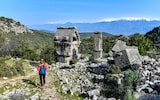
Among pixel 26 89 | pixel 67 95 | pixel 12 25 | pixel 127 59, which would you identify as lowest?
pixel 67 95

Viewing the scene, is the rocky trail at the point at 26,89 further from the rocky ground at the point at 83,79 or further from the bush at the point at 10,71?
the rocky ground at the point at 83,79

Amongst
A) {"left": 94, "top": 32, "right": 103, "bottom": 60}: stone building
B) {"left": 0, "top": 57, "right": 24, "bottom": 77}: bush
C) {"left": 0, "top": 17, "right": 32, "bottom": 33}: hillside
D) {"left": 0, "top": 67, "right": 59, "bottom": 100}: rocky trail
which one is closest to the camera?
{"left": 0, "top": 67, "right": 59, "bottom": 100}: rocky trail

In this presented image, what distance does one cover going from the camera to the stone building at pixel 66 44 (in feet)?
105

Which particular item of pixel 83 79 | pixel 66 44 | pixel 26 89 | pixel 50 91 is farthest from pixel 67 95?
pixel 66 44

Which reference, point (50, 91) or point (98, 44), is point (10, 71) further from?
point (98, 44)

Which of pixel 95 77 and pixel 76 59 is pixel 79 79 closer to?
pixel 95 77

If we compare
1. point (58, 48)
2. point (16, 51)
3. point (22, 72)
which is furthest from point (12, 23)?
point (22, 72)

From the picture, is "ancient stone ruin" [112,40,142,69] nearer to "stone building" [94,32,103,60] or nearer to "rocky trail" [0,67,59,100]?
"rocky trail" [0,67,59,100]

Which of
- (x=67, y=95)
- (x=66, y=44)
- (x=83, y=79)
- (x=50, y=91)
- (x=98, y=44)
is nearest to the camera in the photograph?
(x=67, y=95)

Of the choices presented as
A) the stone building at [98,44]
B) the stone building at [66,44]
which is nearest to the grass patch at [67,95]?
the stone building at [98,44]

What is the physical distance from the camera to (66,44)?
3186 centimetres

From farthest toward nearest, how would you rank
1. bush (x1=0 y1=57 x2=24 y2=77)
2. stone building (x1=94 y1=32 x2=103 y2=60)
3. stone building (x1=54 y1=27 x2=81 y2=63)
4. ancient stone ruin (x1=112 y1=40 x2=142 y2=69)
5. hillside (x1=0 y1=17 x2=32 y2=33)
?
hillside (x1=0 y1=17 x2=32 y2=33) < stone building (x1=54 y1=27 x2=81 y2=63) < stone building (x1=94 y1=32 x2=103 y2=60) < ancient stone ruin (x1=112 y1=40 x2=142 y2=69) < bush (x1=0 y1=57 x2=24 y2=77)

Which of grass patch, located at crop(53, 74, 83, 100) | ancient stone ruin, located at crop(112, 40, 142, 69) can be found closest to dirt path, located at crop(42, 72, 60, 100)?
grass patch, located at crop(53, 74, 83, 100)

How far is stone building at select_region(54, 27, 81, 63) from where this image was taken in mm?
Answer: 31953
